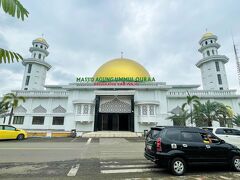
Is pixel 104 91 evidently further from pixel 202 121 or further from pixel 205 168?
pixel 205 168

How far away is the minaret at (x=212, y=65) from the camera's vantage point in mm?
34959

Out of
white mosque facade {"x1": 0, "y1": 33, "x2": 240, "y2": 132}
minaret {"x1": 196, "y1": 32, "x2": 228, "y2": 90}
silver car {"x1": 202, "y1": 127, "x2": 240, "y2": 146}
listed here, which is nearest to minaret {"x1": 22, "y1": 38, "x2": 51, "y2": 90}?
white mosque facade {"x1": 0, "y1": 33, "x2": 240, "y2": 132}

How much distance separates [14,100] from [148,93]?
22.1 meters

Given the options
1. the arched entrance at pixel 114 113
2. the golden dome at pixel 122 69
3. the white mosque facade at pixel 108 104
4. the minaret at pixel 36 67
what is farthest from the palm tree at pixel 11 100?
the golden dome at pixel 122 69

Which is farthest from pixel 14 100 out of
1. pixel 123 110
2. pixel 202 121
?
pixel 202 121

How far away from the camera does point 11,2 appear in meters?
3.17

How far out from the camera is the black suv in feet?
18.4

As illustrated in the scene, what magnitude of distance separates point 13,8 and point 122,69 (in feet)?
99.0

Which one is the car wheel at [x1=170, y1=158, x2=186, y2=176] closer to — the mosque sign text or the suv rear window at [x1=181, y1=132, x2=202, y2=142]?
the suv rear window at [x1=181, y1=132, x2=202, y2=142]

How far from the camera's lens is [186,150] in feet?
19.0

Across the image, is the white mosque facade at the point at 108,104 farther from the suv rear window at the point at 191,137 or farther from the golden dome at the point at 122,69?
the suv rear window at the point at 191,137

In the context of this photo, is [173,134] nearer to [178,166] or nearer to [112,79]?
[178,166]

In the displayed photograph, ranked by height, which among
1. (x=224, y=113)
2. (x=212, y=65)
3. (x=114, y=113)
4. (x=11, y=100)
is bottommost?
(x=224, y=113)

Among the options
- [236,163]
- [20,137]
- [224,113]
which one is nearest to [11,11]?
[236,163]
